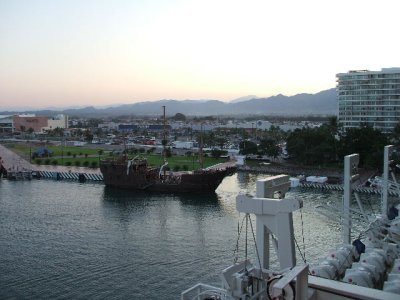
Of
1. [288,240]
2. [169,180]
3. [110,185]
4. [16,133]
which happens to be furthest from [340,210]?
[16,133]

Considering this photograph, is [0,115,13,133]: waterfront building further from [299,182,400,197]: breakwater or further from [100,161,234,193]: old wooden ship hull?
[299,182,400,197]: breakwater

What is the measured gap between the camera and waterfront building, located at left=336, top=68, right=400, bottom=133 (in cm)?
3731

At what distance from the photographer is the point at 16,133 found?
210 ft

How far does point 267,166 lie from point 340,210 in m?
20.9

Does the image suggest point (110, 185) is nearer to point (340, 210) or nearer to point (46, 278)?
point (46, 278)

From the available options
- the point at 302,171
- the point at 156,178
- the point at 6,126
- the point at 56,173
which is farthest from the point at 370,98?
the point at 6,126

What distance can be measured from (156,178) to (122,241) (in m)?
9.48

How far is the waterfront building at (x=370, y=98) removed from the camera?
122 feet

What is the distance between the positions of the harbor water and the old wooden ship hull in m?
0.75

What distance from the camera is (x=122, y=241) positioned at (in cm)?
1216

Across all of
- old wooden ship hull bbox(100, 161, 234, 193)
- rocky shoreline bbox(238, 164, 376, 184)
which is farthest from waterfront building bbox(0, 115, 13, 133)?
old wooden ship hull bbox(100, 161, 234, 193)

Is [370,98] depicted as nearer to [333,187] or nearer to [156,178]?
[333,187]

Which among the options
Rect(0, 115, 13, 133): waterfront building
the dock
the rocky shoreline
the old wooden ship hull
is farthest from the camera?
Rect(0, 115, 13, 133): waterfront building

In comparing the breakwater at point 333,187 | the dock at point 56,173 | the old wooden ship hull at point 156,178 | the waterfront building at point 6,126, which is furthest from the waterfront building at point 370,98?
the waterfront building at point 6,126
